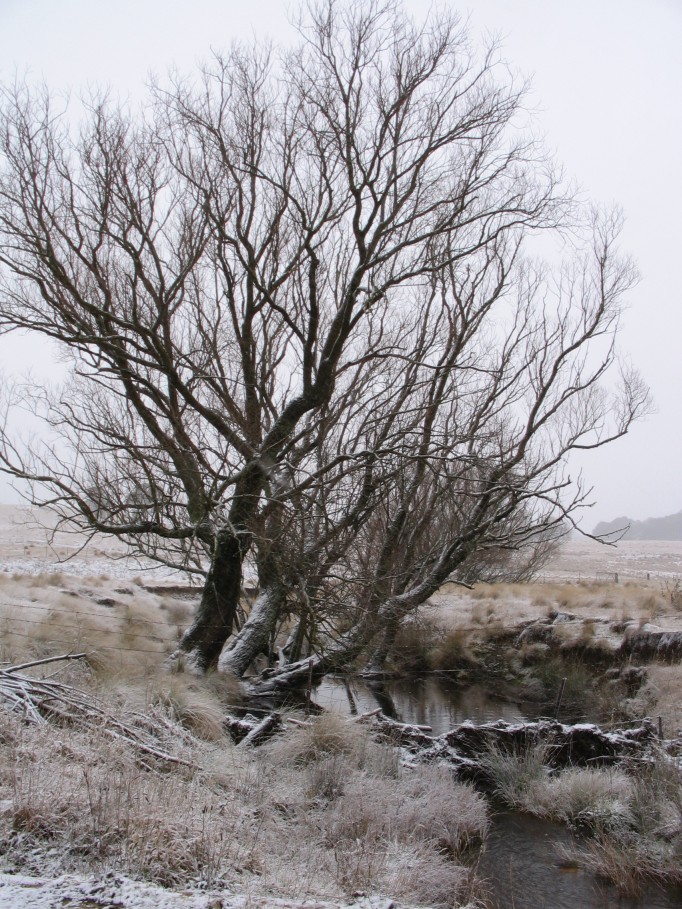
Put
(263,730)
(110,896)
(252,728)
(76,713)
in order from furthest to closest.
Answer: (252,728)
(263,730)
(76,713)
(110,896)

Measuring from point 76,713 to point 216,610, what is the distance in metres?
4.39

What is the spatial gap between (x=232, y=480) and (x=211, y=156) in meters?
4.93

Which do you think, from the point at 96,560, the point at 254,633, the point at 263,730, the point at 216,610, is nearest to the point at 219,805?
the point at 263,730

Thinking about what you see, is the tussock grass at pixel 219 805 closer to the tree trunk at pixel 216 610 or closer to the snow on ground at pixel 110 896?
the snow on ground at pixel 110 896

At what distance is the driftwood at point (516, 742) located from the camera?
26.1ft

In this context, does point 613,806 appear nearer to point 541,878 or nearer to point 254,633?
point 541,878

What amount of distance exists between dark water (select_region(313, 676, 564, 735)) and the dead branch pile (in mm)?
5175

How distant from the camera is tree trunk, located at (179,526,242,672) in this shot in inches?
382

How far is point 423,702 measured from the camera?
12.2 meters

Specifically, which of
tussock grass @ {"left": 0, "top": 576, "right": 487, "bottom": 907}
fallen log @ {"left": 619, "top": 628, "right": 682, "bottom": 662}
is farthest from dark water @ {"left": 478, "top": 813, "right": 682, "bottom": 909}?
fallen log @ {"left": 619, "top": 628, "right": 682, "bottom": 662}

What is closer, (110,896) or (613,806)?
(110,896)

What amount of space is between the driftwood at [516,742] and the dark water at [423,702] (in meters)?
1.22

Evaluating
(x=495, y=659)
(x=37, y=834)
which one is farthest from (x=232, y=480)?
(x=495, y=659)

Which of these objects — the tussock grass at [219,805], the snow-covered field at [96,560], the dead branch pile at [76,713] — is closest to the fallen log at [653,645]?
the snow-covered field at [96,560]
